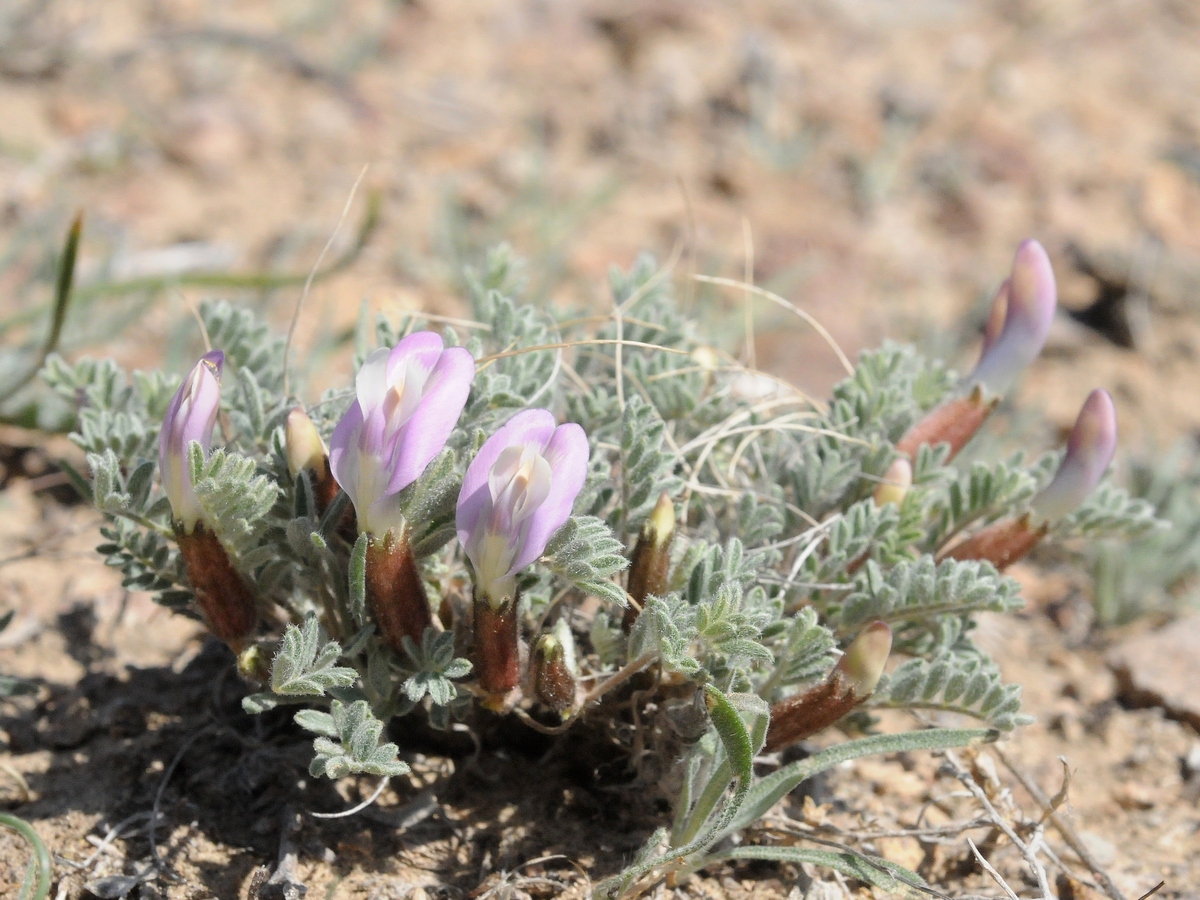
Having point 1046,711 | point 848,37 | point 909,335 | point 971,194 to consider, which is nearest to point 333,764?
point 1046,711

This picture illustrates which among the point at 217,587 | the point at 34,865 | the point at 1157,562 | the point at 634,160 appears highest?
the point at 217,587

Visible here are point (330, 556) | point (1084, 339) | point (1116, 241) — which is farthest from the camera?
point (1116, 241)

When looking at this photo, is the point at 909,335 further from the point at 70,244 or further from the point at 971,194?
the point at 70,244

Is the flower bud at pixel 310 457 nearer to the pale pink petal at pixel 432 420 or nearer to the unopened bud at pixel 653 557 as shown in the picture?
the pale pink petal at pixel 432 420

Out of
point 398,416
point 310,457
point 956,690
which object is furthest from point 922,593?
point 310,457

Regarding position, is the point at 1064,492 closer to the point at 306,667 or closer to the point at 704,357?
the point at 704,357

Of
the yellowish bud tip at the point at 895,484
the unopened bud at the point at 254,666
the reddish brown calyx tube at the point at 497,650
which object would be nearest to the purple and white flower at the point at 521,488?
the reddish brown calyx tube at the point at 497,650

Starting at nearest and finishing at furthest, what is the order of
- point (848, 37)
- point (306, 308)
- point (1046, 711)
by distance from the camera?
point (1046, 711) → point (306, 308) → point (848, 37)
